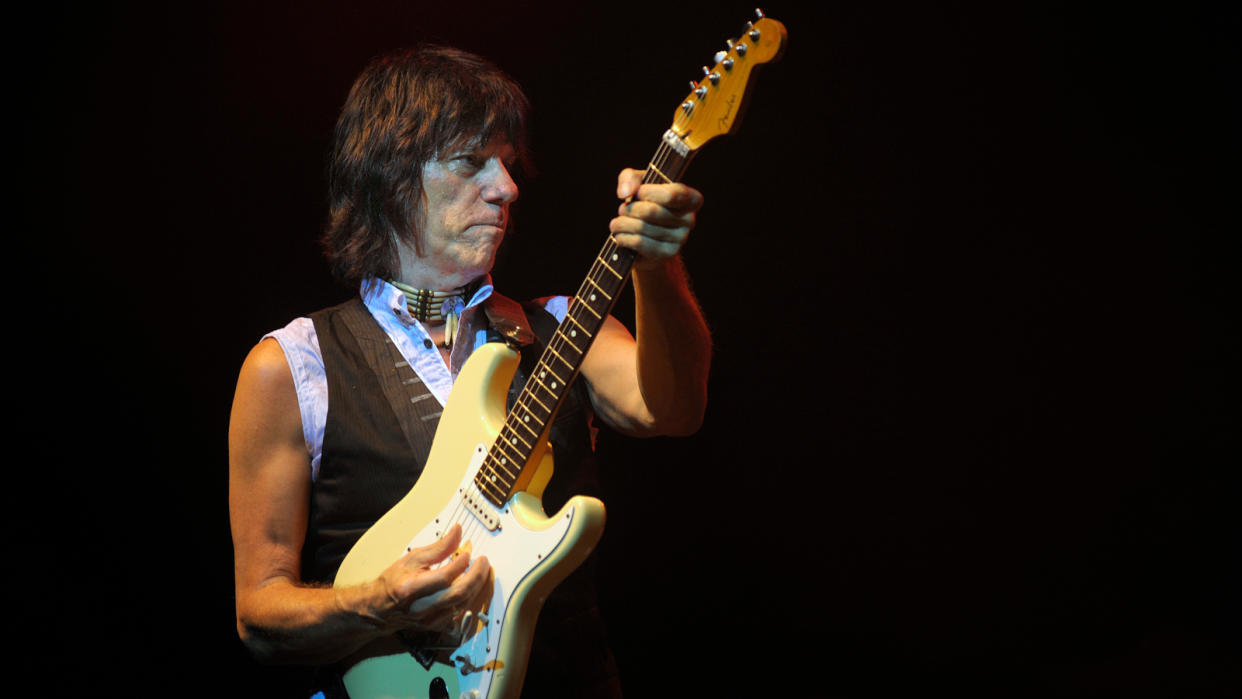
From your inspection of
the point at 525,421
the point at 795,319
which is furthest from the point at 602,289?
the point at 795,319

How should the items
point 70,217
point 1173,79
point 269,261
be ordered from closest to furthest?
point 1173,79 < point 70,217 < point 269,261

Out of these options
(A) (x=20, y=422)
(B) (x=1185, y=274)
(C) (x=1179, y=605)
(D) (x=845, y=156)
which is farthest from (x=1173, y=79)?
(A) (x=20, y=422)

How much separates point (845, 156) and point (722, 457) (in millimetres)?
1071

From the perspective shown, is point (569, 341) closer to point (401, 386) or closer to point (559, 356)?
point (559, 356)

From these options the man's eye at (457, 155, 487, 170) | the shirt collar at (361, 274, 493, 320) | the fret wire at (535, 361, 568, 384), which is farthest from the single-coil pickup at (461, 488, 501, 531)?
the man's eye at (457, 155, 487, 170)

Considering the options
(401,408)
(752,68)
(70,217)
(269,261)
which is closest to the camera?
(752,68)

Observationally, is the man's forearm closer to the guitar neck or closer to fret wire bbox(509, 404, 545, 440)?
the guitar neck

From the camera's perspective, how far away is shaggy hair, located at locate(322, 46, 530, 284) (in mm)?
1919

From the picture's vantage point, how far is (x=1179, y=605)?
2578 mm

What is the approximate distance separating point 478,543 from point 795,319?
1.65 m

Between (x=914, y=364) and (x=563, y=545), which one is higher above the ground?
(x=914, y=364)

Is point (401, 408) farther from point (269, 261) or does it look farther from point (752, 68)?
point (269, 261)

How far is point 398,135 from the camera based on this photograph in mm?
1934

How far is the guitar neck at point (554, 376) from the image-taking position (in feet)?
4.74
